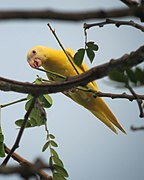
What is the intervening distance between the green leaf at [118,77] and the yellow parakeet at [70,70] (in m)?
1.44

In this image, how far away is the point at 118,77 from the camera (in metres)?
0.41

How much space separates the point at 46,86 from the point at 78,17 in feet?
0.88

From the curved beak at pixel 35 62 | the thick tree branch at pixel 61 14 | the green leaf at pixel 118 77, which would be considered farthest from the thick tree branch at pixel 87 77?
the curved beak at pixel 35 62

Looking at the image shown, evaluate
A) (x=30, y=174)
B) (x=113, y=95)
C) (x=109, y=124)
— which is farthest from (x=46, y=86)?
(x=109, y=124)

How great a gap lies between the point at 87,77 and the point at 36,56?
6.71ft

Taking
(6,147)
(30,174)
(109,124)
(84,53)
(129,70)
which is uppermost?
(109,124)

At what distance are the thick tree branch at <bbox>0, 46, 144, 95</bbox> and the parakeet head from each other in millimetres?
1842

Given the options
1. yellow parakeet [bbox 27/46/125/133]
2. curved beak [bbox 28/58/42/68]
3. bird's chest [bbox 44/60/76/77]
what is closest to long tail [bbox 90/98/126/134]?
yellow parakeet [bbox 27/46/125/133]

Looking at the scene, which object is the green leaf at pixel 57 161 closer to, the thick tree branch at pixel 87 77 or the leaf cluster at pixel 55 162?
the leaf cluster at pixel 55 162

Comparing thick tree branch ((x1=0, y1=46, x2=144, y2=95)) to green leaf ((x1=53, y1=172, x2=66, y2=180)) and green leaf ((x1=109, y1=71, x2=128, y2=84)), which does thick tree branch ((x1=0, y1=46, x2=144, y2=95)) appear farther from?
green leaf ((x1=53, y1=172, x2=66, y2=180))

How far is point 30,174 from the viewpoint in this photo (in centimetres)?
24

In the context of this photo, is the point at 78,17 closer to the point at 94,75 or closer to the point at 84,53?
the point at 94,75

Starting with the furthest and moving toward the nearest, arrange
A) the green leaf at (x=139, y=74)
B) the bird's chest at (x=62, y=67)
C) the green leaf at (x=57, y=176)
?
the bird's chest at (x=62, y=67) → the green leaf at (x=57, y=176) → the green leaf at (x=139, y=74)

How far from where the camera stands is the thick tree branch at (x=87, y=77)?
16.5 inches
